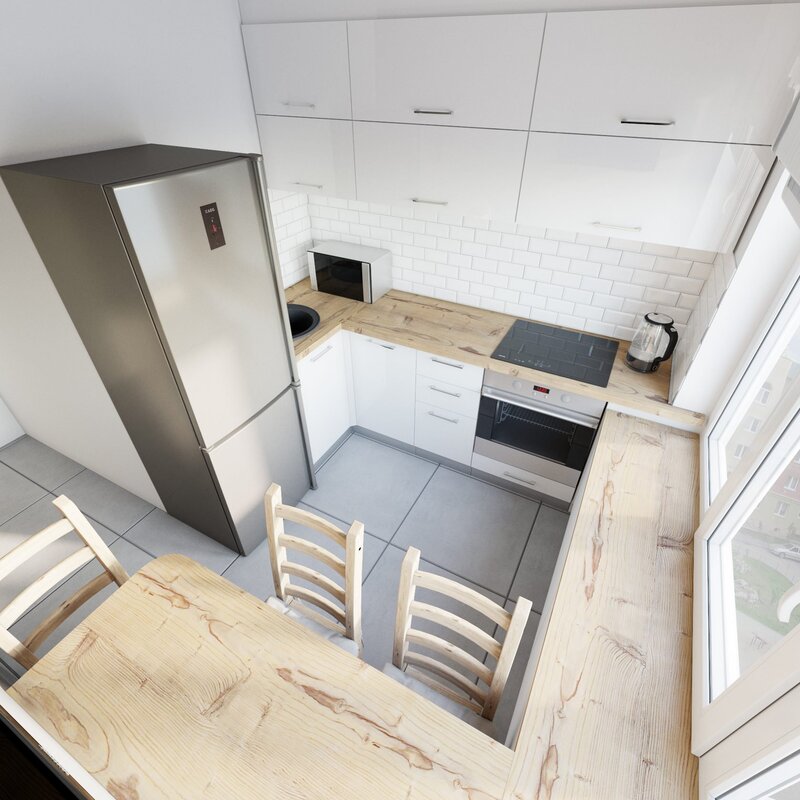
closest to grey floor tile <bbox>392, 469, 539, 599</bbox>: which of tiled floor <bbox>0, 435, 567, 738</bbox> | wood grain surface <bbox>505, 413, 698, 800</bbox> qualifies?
tiled floor <bbox>0, 435, 567, 738</bbox>

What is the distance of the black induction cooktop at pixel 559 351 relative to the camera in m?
2.20

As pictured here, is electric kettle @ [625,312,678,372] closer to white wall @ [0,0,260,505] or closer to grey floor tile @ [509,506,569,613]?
grey floor tile @ [509,506,569,613]

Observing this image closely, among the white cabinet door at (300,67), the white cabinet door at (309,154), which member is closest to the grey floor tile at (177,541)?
the white cabinet door at (309,154)

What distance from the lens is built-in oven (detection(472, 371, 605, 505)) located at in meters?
2.24

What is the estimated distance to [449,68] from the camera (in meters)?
1.81

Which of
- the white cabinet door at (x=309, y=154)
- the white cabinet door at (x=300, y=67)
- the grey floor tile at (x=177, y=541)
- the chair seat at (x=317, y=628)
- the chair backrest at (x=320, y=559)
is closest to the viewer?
the chair backrest at (x=320, y=559)

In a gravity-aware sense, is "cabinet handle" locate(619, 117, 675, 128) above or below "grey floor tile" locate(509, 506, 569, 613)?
above

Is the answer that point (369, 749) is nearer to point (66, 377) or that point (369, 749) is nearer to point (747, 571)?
point (747, 571)

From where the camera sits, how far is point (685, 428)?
2.03 metres

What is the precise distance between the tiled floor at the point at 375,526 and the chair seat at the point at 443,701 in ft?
1.88

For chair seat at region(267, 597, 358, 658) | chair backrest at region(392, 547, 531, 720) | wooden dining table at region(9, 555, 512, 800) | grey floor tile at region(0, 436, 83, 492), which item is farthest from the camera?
grey floor tile at region(0, 436, 83, 492)

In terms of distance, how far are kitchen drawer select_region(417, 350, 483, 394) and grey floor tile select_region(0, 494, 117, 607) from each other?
74.7 inches

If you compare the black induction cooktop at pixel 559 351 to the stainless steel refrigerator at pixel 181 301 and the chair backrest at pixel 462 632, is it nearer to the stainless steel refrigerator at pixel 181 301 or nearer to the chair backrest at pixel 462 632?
the stainless steel refrigerator at pixel 181 301

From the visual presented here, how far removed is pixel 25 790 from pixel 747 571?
1614 mm
